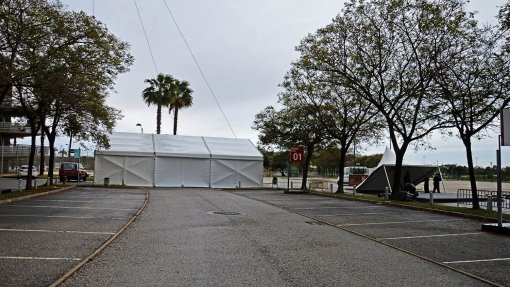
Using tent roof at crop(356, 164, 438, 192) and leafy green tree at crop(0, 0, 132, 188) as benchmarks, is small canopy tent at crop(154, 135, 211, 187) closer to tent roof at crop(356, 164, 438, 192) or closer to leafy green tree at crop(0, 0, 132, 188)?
tent roof at crop(356, 164, 438, 192)

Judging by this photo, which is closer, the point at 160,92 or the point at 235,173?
the point at 235,173

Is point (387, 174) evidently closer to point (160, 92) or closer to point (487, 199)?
point (487, 199)

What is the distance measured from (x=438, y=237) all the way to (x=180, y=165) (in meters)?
27.8

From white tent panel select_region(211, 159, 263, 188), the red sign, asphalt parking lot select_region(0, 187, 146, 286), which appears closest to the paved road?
asphalt parking lot select_region(0, 187, 146, 286)

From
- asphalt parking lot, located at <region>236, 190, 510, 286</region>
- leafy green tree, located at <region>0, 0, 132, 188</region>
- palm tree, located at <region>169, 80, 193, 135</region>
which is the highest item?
palm tree, located at <region>169, 80, 193, 135</region>

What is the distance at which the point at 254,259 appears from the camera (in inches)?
294

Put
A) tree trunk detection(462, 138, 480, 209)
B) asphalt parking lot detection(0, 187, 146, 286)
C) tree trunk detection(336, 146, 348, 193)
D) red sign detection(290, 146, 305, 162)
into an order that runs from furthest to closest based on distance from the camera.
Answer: red sign detection(290, 146, 305, 162)
tree trunk detection(336, 146, 348, 193)
tree trunk detection(462, 138, 480, 209)
asphalt parking lot detection(0, 187, 146, 286)

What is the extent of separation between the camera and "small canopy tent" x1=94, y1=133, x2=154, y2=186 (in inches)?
1346

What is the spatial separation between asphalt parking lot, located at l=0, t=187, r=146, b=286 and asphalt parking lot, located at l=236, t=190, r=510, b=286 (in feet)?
20.0

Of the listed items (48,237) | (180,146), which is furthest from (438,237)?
(180,146)

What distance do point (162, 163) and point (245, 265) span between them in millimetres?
29759

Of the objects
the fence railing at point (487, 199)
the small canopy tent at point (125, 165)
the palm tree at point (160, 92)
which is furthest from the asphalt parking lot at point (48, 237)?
the palm tree at point (160, 92)

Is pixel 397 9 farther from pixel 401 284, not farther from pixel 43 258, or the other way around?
pixel 43 258

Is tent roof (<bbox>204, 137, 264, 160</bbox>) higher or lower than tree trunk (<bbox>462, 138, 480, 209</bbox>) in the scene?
higher
